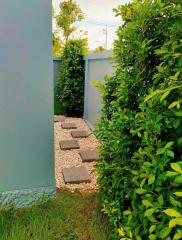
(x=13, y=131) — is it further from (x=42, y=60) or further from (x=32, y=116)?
(x=42, y=60)

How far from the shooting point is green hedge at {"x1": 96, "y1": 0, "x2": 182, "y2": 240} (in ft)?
4.48

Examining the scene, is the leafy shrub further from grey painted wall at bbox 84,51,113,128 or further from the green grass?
the green grass

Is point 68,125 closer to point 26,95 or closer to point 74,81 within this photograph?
point 74,81

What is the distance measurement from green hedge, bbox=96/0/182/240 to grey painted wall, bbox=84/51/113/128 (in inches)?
114

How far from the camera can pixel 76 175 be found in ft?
13.3

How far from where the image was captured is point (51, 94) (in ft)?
9.87

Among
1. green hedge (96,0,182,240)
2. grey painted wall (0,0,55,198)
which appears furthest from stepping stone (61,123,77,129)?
green hedge (96,0,182,240)

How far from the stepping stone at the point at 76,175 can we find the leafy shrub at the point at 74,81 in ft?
13.5

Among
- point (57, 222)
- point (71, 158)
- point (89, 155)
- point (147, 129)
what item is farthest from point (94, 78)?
point (147, 129)

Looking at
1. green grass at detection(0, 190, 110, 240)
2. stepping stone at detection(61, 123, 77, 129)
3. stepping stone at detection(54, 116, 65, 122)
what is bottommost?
stepping stone at detection(54, 116, 65, 122)

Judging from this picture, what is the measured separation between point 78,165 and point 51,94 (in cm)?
184

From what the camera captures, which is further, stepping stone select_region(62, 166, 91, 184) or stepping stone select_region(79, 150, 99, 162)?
stepping stone select_region(79, 150, 99, 162)

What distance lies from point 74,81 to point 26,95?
5376mm

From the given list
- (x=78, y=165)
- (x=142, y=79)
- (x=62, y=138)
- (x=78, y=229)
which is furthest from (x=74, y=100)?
(x=142, y=79)
